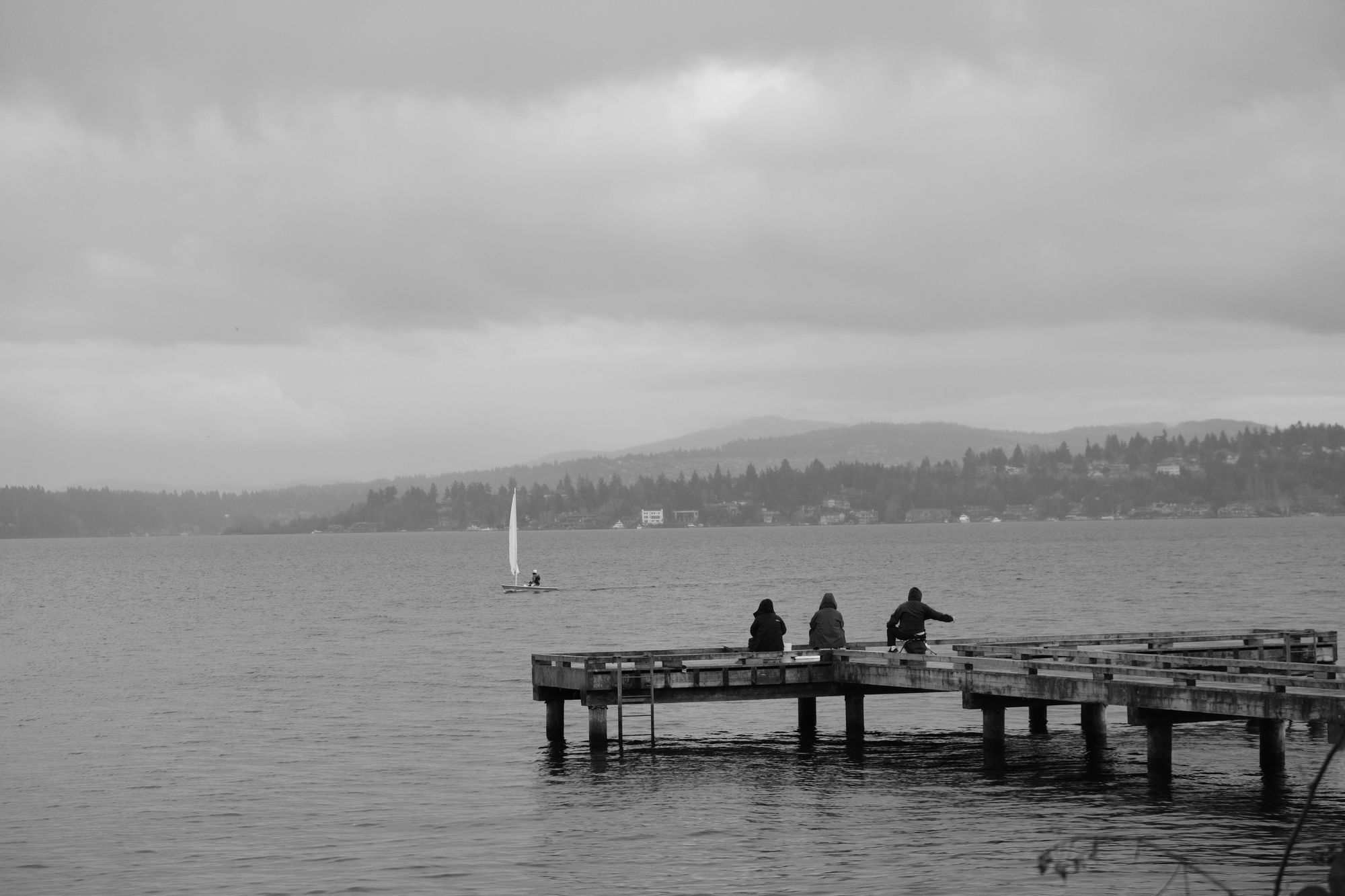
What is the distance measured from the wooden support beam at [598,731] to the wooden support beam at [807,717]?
5.17 m

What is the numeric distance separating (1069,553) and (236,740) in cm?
14784

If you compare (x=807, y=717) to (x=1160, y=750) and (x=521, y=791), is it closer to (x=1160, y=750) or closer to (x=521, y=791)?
(x=521, y=791)

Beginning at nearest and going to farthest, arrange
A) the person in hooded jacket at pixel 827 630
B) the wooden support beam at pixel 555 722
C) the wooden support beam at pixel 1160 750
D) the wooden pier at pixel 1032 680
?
1. the wooden pier at pixel 1032 680
2. the wooden support beam at pixel 1160 750
3. the person in hooded jacket at pixel 827 630
4. the wooden support beam at pixel 555 722

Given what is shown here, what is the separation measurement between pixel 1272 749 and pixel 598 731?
44.1ft

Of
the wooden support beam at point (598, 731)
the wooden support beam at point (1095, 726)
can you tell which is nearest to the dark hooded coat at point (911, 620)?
the wooden support beam at point (1095, 726)

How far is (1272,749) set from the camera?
30.0 meters

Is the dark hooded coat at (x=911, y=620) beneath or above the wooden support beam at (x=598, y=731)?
above

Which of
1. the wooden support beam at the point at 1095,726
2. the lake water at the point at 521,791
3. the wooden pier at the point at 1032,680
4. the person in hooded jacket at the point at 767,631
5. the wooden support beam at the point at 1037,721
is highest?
the person in hooded jacket at the point at 767,631

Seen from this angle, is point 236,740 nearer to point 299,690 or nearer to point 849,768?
point 299,690

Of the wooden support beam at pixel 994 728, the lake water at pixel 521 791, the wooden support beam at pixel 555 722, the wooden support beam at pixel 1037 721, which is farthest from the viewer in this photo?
the wooden support beam at pixel 1037 721

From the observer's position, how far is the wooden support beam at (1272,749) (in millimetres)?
29766

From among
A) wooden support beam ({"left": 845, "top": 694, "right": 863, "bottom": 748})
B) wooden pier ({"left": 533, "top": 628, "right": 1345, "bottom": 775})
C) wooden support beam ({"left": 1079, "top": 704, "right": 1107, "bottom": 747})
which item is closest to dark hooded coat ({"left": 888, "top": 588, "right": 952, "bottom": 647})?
wooden pier ({"left": 533, "top": 628, "right": 1345, "bottom": 775})

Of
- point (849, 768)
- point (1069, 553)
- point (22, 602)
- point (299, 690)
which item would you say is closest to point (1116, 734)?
point (849, 768)

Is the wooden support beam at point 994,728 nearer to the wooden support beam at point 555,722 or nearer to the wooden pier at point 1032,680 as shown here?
the wooden pier at point 1032,680
